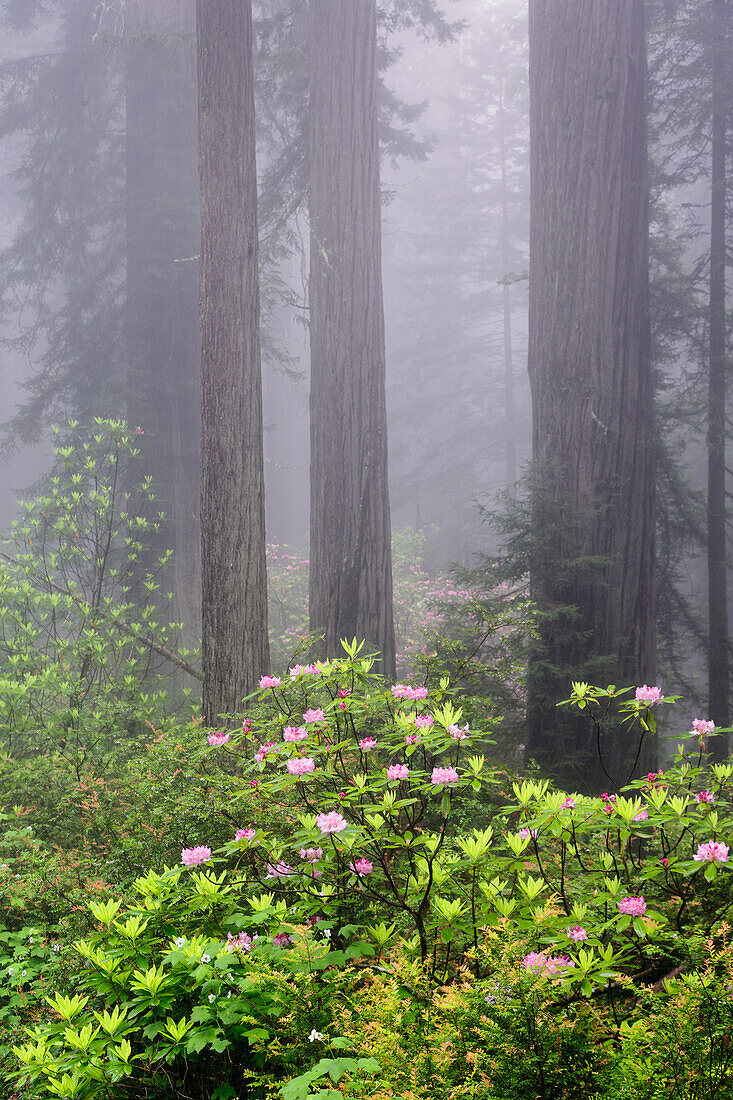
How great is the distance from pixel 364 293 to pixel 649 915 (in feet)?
18.7

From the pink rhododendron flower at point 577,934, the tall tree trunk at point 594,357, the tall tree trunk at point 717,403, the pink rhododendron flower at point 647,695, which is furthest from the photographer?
the tall tree trunk at point 717,403

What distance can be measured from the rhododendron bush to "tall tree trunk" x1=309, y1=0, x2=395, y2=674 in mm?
3611

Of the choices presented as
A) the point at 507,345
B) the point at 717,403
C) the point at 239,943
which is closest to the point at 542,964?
the point at 239,943

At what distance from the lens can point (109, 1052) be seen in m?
1.75

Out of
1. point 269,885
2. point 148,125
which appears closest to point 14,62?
point 148,125

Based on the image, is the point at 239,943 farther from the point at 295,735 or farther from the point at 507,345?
the point at 507,345

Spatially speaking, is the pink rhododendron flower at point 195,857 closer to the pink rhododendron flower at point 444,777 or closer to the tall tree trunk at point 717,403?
the pink rhododendron flower at point 444,777

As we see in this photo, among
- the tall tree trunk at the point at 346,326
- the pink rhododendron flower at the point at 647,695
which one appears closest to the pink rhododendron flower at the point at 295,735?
the pink rhododendron flower at the point at 647,695

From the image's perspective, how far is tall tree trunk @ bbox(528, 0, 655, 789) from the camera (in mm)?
5441

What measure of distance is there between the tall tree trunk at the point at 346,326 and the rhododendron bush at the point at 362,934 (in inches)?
142

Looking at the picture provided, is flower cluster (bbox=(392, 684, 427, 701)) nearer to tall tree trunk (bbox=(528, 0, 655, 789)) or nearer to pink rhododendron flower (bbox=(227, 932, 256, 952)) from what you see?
pink rhododendron flower (bbox=(227, 932, 256, 952))

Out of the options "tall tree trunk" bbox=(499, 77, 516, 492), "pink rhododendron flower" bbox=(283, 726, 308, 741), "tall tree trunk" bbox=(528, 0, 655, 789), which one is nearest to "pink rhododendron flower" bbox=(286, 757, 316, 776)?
"pink rhododendron flower" bbox=(283, 726, 308, 741)

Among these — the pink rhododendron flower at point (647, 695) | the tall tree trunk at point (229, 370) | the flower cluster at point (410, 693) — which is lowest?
the flower cluster at point (410, 693)

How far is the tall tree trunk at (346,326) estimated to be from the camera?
20.5 feet
